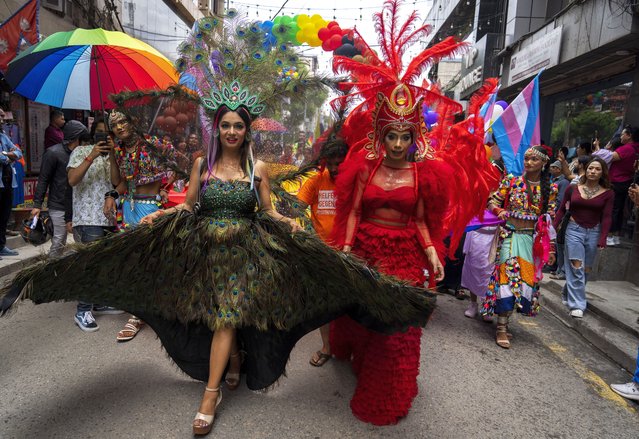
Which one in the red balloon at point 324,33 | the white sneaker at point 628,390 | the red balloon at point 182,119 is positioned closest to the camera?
the white sneaker at point 628,390

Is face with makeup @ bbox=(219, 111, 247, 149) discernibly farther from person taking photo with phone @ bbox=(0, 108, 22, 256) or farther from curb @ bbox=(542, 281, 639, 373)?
person taking photo with phone @ bbox=(0, 108, 22, 256)

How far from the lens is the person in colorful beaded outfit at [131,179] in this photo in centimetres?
394

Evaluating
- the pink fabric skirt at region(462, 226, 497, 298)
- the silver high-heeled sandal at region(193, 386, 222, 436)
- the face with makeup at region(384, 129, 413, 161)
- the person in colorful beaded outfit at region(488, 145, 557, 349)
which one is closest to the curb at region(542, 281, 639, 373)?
the person in colorful beaded outfit at region(488, 145, 557, 349)

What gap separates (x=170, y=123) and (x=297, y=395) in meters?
2.36

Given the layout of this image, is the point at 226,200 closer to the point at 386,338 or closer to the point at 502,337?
the point at 386,338

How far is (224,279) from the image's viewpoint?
2604 millimetres

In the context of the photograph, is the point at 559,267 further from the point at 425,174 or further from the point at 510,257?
the point at 425,174

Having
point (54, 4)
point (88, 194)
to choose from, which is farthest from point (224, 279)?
point (54, 4)

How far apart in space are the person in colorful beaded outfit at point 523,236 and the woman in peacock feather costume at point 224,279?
2.29 m

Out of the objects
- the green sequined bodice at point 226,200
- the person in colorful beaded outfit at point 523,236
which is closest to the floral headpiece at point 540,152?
the person in colorful beaded outfit at point 523,236

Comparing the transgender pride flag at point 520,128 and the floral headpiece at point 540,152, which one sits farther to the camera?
the transgender pride flag at point 520,128

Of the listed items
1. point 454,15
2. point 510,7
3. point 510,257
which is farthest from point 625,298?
point 454,15

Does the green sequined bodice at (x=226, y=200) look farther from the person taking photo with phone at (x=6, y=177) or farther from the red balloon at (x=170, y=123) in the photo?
the person taking photo with phone at (x=6, y=177)

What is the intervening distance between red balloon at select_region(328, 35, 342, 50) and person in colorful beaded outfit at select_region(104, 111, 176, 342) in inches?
233
